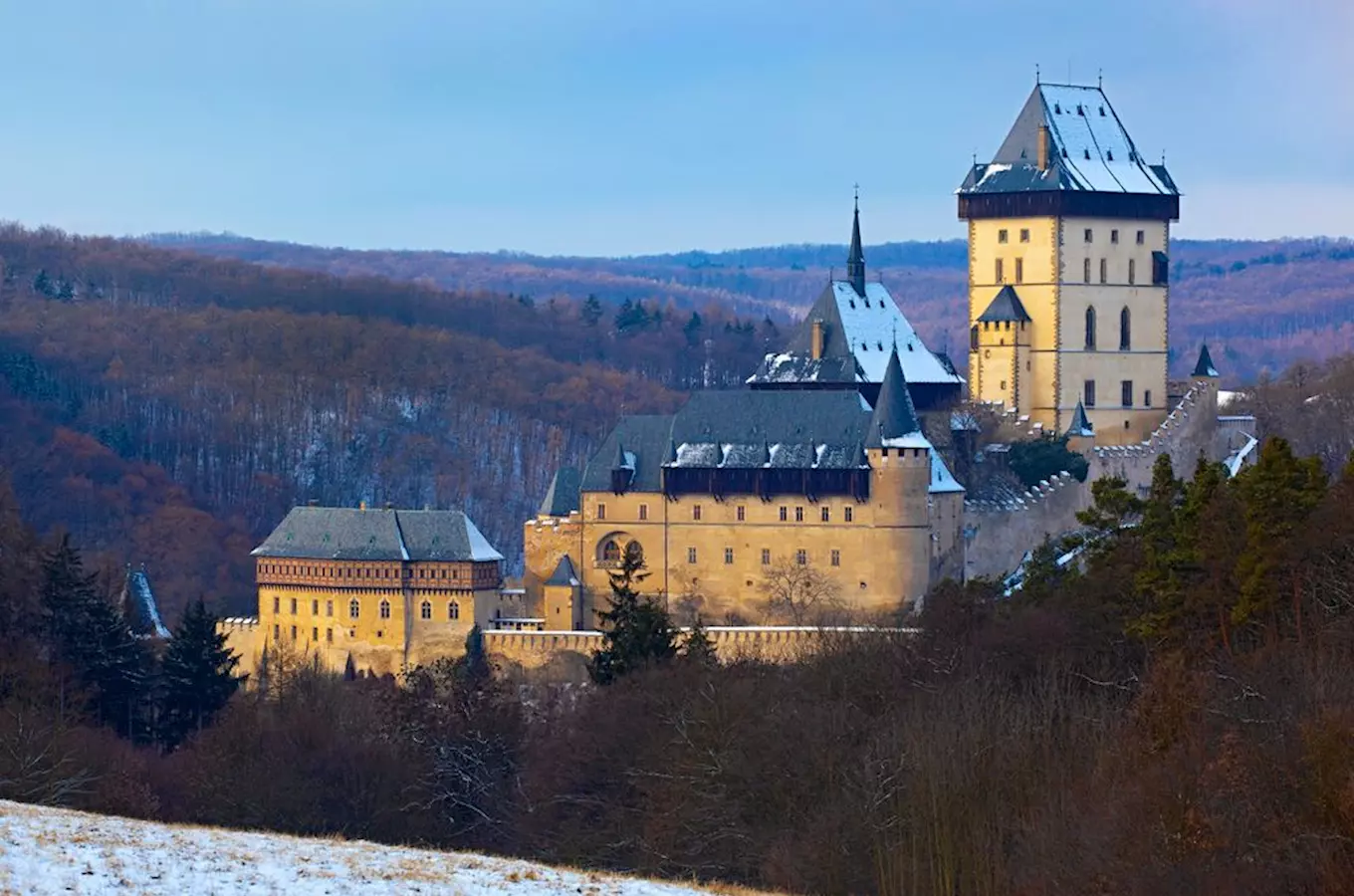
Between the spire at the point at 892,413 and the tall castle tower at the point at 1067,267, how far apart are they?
10.1m

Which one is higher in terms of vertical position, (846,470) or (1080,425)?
(1080,425)

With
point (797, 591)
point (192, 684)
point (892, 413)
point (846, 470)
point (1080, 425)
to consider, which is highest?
point (892, 413)

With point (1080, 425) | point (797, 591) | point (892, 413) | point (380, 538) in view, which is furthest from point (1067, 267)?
point (380, 538)

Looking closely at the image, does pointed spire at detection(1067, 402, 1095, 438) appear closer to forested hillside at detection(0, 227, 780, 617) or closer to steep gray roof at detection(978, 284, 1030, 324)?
steep gray roof at detection(978, 284, 1030, 324)

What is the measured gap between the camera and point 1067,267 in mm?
85938

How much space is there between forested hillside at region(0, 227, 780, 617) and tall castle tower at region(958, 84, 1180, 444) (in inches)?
1227

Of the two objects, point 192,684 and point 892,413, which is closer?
point 192,684

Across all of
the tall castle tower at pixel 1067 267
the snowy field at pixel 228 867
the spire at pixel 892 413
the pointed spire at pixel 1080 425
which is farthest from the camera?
the tall castle tower at pixel 1067 267

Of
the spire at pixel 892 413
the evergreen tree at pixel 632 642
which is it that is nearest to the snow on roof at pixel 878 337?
the spire at pixel 892 413

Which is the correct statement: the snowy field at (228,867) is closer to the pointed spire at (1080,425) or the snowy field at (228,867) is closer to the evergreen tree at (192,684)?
the evergreen tree at (192,684)

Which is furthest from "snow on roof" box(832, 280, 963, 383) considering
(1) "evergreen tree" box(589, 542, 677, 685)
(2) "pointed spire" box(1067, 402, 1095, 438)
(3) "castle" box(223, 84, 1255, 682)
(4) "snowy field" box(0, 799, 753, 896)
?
(4) "snowy field" box(0, 799, 753, 896)

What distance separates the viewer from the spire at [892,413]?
2960 inches

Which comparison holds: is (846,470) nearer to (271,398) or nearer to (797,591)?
(797,591)

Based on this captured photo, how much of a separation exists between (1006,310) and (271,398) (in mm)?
68045
